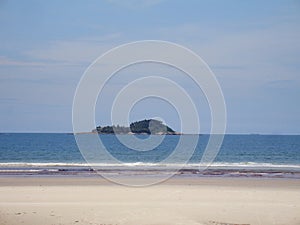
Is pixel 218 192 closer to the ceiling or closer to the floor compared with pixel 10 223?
closer to the ceiling

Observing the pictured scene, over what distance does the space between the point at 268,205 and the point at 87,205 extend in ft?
17.0

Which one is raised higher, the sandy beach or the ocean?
the ocean

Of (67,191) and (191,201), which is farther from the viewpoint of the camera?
(67,191)

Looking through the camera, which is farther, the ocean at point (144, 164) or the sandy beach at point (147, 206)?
the ocean at point (144, 164)

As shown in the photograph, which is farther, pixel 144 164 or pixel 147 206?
pixel 144 164

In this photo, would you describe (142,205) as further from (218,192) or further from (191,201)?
(218,192)

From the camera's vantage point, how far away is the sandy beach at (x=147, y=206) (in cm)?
1250

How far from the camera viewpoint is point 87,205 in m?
14.7

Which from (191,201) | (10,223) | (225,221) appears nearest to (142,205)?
(191,201)

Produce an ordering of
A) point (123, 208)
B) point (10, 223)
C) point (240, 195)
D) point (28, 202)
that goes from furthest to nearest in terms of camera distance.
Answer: point (240, 195), point (28, 202), point (123, 208), point (10, 223)

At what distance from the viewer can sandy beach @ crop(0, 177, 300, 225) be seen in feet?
41.0

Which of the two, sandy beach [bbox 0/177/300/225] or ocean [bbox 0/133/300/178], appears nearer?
sandy beach [bbox 0/177/300/225]

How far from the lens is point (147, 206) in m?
14.5

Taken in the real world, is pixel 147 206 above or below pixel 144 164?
below
